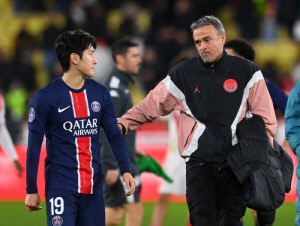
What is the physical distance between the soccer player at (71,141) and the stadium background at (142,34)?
9.62 meters

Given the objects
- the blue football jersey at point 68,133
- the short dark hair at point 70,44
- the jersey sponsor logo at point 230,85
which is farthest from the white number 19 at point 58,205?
the jersey sponsor logo at point 230,85

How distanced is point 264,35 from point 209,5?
1.61m

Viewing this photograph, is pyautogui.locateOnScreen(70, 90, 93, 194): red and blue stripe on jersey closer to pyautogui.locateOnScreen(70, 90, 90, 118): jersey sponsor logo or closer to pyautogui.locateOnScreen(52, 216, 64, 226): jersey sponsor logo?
pyautogui.locateOnScreen(70, 90, 90, 118): jersey sponsor logo

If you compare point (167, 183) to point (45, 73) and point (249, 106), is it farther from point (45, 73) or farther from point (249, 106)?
point (45, 73)

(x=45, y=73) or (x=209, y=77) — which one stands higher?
(x=45, y=73)

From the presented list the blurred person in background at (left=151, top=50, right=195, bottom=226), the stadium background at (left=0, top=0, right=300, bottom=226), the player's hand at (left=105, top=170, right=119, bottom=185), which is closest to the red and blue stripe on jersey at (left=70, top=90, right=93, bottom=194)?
the player's hand at (left=105, top=170, right=119, bottom=185)

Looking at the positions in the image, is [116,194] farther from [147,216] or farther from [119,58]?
[147,216]

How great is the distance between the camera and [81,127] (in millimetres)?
5031

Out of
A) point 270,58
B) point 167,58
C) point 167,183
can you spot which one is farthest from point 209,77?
point 270,58

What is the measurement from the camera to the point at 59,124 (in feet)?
16.4

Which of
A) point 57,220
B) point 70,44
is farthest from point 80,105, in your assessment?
point 57,220

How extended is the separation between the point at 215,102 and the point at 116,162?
221 centimetres

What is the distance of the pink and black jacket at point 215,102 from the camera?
17.1ft

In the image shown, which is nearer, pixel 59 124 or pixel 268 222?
pixel 59 124
